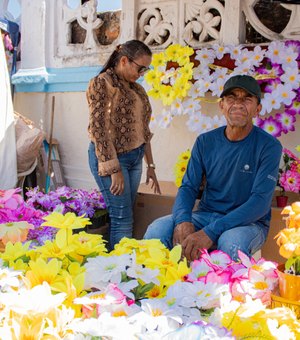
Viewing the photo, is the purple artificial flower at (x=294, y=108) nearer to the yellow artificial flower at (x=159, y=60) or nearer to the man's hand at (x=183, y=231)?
the yellow artificial flower at (x=159, y=60)

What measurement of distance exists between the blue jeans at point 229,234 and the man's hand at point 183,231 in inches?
2.8

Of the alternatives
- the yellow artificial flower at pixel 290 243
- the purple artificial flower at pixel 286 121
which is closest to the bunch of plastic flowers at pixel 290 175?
the purple artificial flower at pixel 286 121

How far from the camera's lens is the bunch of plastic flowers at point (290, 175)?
326 centimetres

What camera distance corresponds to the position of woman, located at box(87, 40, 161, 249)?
3156mm

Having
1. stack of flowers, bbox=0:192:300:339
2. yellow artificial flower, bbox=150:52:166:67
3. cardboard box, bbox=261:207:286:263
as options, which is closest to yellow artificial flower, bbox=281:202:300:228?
stack of flowers, bbox=0:192:300:339

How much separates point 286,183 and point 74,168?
292cm

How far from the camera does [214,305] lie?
44.4 inches

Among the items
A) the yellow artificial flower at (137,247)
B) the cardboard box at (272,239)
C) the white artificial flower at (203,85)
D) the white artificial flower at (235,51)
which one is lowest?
the cardboard box at (272,239)

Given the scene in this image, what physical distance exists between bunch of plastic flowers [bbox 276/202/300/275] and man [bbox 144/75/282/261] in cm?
122

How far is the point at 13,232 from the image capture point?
5.77 feet

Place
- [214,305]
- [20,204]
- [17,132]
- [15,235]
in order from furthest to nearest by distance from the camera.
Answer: [17,132] < [20,204] < [15,235] < [214,305]

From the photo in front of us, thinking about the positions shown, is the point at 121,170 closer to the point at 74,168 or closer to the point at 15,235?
the point at 15,235

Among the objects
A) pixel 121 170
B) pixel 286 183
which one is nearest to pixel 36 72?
pixel 121 170

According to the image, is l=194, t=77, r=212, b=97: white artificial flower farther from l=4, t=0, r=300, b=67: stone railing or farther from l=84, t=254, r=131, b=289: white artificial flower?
l=84, t=254, r=131, b=289: white artificial flower
